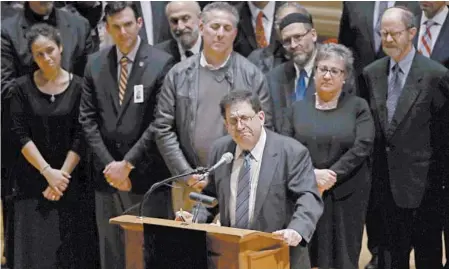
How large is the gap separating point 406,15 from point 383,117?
0.57 meters

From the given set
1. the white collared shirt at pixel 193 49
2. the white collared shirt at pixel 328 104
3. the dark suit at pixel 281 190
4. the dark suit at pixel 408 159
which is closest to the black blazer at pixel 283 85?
the white collared shirt at pixel 328 104

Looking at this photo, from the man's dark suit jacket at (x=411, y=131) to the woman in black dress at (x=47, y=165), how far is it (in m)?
1.72

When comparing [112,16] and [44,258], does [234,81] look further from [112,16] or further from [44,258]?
[44,258]

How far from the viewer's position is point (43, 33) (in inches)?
206

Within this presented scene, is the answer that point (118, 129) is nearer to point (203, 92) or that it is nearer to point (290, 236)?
point (203, 92)

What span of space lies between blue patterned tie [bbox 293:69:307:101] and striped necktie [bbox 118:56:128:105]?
0.96 m

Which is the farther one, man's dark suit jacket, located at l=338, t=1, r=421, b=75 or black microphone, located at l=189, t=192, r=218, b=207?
man's dark suit jacket, located at l=338, t=1, r=421, b=75

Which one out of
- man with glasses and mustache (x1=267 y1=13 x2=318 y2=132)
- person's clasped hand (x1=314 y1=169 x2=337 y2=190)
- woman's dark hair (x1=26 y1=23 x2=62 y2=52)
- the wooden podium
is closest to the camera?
the wooden podium

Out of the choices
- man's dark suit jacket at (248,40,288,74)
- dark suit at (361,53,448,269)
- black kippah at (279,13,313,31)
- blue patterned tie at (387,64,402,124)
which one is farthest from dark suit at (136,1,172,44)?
blue patterned tie at (387,64,402,124)

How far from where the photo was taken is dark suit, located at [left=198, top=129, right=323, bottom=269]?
4.04 metres

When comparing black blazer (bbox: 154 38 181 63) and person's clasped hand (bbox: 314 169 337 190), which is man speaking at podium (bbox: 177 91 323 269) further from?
black blazer (bbox: 154 38 181 63)

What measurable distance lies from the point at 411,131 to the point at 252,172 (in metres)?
1.33

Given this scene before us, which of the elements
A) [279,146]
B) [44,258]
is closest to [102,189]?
[44,258]

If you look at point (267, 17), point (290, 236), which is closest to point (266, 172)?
point (290, 236)
